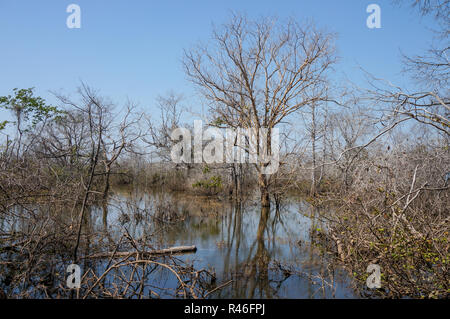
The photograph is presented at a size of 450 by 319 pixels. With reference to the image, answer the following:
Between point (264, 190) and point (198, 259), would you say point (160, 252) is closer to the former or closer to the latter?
point (198, 259)

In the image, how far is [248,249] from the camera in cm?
978

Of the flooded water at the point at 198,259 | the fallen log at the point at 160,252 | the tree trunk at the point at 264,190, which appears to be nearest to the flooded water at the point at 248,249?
the flooded water at the point at 198,259

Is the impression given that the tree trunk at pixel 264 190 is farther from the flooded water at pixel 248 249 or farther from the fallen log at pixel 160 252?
the fallen log at pixel 160 252

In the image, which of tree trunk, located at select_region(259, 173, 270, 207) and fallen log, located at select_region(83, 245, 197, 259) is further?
tree trunk, located at select_region(259, 173, 270, 207)

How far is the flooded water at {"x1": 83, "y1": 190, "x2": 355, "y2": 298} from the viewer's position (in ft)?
21.6

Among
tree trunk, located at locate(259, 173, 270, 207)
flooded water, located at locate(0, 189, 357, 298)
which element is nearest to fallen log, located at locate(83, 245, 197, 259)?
flooded water, located at locate(0, 189, 357, 298)

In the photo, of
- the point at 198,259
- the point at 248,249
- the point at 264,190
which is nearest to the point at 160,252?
the point at 198,259

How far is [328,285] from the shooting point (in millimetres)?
6664

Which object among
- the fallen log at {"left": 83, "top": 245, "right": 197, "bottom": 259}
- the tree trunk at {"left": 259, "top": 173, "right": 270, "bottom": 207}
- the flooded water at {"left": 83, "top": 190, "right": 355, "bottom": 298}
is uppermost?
the tree trunk at {"left": 259, "top": 173, "right": 270, "bottom": 207}

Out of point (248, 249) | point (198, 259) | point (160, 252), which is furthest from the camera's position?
point (248, 249)

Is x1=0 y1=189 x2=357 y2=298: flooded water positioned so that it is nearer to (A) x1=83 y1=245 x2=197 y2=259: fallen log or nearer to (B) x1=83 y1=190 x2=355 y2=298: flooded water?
(B) x1=83 y1=190 x2=355 y2=298: flooded water

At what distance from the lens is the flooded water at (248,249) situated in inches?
259

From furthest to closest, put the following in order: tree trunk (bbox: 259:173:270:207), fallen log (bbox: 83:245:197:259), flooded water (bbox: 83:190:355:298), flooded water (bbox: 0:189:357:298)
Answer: tree trunk (bbox: 259:173:270:207) → fallen log (bbox: 83:245:197:259) → flooded water (bbox: 83:190:355:298) → flooded water (bbox: 0:189:357:298)

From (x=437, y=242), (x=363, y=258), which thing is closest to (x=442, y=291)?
(x=437, y=242)
